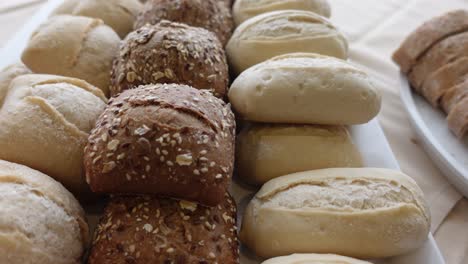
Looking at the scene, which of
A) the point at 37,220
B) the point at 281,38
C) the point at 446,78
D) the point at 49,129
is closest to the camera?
the point at 37,220

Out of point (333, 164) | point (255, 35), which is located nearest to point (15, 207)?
point (333, 164)

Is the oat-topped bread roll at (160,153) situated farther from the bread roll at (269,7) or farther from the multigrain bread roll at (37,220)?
the bread roll at (269,7)

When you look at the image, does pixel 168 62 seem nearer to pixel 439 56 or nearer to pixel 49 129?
pixel 49 129

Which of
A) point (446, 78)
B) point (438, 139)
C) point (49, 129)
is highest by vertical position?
point (49, 129)

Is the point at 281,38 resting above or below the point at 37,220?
above

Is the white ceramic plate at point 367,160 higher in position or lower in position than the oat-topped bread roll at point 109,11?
lower

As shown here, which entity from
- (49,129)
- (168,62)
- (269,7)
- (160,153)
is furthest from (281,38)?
(49,129)

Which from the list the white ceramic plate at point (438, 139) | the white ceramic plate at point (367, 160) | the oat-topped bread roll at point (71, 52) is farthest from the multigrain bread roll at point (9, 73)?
the white ceramic plate at point (438, 139)
